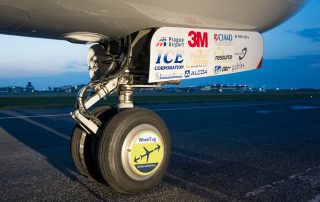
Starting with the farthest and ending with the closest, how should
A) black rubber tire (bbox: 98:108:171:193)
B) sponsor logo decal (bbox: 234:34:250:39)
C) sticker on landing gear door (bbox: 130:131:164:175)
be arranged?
sponsor logo decal (bbox: 234:34:250:39) < sticker on landing gear door (bbox: 130:131:164:175) < black rubber tire (bbox: 98:108:171:193)

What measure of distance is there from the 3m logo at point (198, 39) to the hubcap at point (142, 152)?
933 millimetres

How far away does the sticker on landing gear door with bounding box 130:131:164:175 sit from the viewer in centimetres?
329

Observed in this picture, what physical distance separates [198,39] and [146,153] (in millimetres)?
1253

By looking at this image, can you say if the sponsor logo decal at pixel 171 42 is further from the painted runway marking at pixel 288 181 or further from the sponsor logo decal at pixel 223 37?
the painted runway marking at pixel 288 181

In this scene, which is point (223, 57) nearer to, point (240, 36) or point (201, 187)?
point (240, 36)

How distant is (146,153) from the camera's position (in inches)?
132

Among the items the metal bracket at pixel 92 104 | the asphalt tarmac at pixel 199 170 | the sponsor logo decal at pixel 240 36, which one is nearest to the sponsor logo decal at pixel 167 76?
the metal bracket at pixel 92 104

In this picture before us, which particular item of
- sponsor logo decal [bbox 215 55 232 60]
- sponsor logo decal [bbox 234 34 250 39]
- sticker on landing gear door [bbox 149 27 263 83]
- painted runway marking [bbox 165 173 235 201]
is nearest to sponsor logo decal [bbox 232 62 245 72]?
sticker on landing gear door [bbox 149 27 263 83]

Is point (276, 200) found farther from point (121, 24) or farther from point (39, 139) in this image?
point (39, 139)

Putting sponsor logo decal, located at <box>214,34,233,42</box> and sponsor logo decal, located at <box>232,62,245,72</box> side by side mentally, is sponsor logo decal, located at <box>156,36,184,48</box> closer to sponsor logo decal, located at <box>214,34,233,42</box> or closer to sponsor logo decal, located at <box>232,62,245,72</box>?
sponsor logo decal, located at <box>214,34,233,42</box>

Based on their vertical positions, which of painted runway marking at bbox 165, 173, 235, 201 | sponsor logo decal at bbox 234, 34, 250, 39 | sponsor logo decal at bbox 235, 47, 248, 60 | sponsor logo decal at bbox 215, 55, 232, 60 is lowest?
painted runway marking at bbox 165, 173, 235, 201

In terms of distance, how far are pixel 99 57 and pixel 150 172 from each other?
143 centimetres

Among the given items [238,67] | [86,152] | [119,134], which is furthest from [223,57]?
[86,152]

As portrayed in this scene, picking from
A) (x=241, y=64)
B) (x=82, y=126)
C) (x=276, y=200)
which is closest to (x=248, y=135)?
(x=241, y=64)
